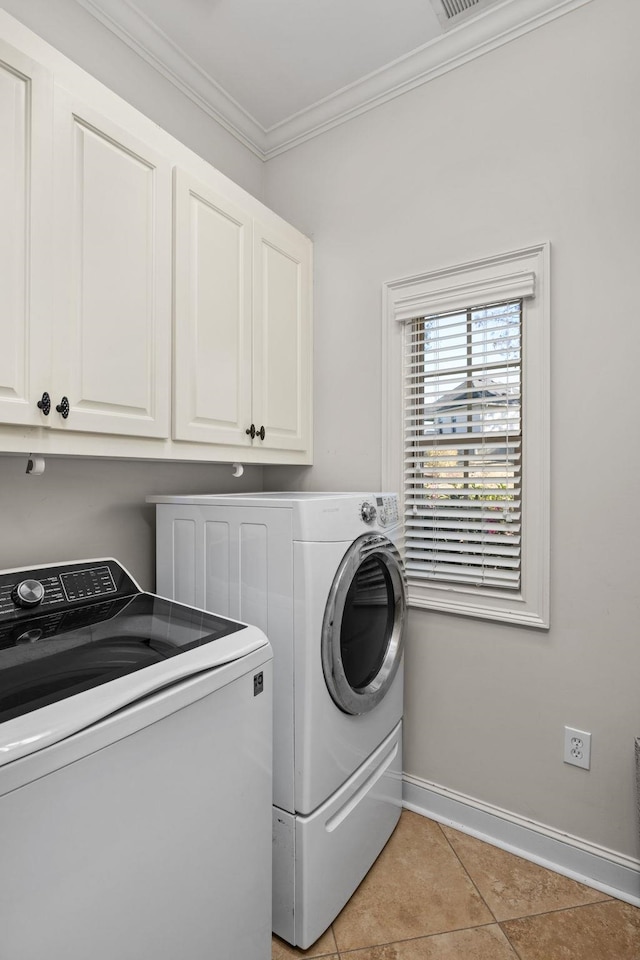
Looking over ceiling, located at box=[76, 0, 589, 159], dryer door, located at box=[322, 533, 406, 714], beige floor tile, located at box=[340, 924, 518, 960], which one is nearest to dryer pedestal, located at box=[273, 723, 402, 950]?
beige floor tile, located at box=[340, 924, 518, 960]

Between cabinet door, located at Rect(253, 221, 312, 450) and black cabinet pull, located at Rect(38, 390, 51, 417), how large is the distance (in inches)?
31.6

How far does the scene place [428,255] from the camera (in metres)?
1.94

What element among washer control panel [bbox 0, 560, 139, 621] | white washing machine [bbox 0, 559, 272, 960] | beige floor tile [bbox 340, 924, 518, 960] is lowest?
beige floor tile [bbox 340, 924, 518, 960]

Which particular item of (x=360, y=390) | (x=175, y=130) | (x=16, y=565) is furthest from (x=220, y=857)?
(x=175, y=130)

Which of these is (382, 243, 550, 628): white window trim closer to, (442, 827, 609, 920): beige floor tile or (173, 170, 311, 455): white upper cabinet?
(173, 170, 311, 455): white upper cabinet

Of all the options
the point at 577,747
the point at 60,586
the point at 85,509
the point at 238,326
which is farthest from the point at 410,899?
the point at 238,326

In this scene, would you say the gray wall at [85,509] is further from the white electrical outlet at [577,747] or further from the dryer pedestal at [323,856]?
the white electrical outlet at [577,747]

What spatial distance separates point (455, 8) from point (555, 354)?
4.19 feet

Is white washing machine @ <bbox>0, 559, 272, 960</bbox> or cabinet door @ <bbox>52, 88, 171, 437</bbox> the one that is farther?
cabinet door @ <bbox>52, 88, 171, 437</bbox>

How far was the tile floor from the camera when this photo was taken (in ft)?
4.49

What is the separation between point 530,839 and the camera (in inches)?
67.7

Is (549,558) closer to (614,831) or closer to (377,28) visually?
(614,831)

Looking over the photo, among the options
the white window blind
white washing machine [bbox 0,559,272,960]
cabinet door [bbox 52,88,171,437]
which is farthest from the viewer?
the white window blind

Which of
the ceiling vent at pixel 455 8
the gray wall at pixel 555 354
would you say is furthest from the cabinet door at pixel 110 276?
the ceiling vent at pixel 455 8
